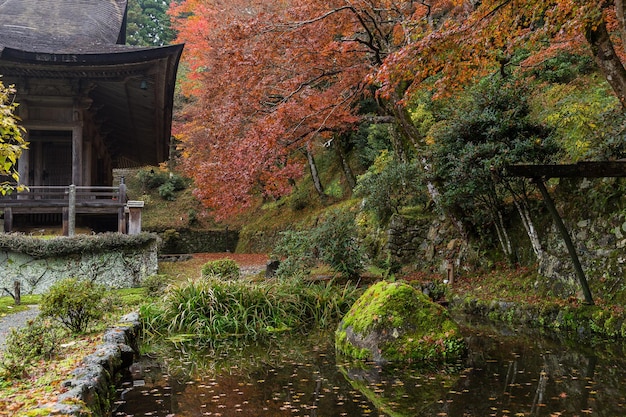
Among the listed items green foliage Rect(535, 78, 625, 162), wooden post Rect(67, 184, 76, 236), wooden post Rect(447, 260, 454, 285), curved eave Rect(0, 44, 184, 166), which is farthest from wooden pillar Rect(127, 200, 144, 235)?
green foliage Rect(535, 78, 625, 162)

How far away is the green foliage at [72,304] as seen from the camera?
6.51 m

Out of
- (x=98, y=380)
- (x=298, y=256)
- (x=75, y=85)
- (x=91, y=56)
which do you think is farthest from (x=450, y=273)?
(x=75, y=85)

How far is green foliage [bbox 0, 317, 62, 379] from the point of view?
4.68m

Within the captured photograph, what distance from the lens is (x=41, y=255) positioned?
1277cm

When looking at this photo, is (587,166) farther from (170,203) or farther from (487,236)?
(170,203)

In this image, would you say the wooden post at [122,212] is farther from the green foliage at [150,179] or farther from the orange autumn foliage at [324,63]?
the green foliage at [150,179]

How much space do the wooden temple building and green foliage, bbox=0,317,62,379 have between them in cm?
750

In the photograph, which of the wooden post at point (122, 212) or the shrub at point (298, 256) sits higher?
the wooden post at point (122, 212)

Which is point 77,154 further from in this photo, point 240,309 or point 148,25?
point 148,25

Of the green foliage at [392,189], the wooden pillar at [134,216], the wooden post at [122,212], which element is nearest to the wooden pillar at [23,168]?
the wooden post at [122,212]

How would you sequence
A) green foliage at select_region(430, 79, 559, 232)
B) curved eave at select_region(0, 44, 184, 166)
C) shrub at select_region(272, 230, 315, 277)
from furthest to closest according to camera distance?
shrub at select_region(272, 230, 315, 277)
curved eave at select_region(0, 44, 184, 166)
green foliage at select_region(430, 79, 559, 232)

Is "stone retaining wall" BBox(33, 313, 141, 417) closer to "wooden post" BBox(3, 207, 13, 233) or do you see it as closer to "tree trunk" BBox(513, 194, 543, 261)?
"tree trunk" BBox(513, 194, 543, 261)

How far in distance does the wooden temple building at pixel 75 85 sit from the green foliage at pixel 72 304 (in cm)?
661

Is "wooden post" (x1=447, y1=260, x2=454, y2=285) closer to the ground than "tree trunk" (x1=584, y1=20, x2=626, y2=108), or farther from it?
closer to the ground
